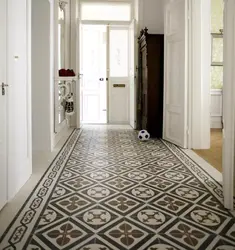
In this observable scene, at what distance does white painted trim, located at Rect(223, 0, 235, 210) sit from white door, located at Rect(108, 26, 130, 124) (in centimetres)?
605

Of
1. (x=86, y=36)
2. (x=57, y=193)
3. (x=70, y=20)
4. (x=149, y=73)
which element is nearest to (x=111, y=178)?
(x=57, y=193)

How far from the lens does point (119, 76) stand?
8.76m

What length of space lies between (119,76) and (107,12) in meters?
1.56

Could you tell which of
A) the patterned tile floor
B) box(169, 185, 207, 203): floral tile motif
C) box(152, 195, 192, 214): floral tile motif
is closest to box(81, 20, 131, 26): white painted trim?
the patterned tile floor

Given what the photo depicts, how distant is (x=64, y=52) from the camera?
7.25 meters

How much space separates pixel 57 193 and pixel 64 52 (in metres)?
4.66

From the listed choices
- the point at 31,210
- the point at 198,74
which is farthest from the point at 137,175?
the point at 198,74

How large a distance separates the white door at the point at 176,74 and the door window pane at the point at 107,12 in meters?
2.79

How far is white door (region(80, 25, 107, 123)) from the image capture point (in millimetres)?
8953

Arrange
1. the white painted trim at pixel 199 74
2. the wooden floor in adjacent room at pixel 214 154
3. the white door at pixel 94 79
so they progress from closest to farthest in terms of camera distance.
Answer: the wooden floor in adjacent room at pixel 214 154 < the white painted trim at pixel 199 74 < the white door at pixel 94 79

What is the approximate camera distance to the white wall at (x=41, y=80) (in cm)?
497

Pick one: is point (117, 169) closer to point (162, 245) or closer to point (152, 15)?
point (162, 245)

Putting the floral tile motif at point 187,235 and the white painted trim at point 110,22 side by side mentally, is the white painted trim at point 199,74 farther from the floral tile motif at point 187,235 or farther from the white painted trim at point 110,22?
the white painted trim at point 110,22

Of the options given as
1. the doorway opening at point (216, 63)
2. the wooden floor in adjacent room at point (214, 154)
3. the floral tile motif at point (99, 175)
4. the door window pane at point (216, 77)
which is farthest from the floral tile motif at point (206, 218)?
the door window pane at point (216, 77)
